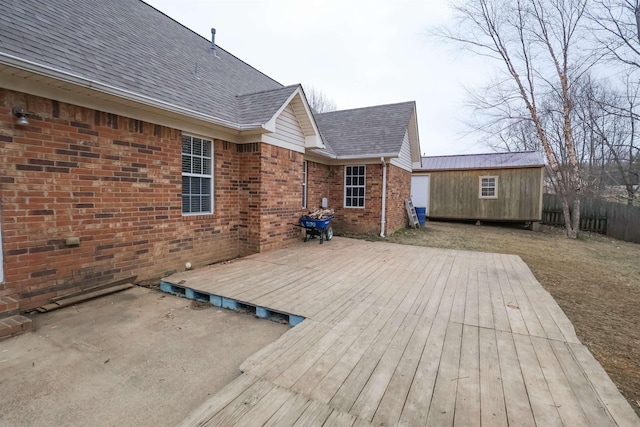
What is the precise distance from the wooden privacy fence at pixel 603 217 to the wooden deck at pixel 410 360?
1256 centimetres

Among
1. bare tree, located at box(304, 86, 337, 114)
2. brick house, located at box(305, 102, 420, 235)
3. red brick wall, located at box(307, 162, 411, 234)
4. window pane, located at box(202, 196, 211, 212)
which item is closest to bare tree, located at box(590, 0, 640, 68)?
brick house, located at box(305, 102, 420, 235)

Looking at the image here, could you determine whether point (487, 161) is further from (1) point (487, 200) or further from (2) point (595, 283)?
(2) point (595, 283)

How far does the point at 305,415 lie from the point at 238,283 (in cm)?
297

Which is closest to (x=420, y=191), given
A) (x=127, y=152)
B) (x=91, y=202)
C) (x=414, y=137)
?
(x=414, y=137)

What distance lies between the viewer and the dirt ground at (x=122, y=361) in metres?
1.99

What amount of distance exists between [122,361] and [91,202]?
104 inches

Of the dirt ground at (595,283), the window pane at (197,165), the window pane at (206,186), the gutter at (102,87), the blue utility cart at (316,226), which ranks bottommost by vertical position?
the dirt ground at (595,283)

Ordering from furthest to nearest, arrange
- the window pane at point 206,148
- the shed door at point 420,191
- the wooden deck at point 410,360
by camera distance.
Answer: the shed door at point 420,191 < the window pane at point 206,148 < the wooden deck at point 410,360

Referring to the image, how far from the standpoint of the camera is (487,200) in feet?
53.2

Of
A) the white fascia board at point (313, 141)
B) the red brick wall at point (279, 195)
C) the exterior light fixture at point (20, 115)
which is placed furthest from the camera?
the white fascia board at point (313, 141)

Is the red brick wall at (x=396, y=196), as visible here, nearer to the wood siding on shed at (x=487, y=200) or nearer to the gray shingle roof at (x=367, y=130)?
the gray shingle roof at (x=367, y=130)

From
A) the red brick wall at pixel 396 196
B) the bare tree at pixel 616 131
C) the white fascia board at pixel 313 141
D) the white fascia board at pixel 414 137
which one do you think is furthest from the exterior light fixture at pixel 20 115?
the bare tree at pixel 616 131

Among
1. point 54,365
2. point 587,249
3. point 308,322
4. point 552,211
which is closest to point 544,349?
point 308,322

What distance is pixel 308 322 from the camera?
323cm
